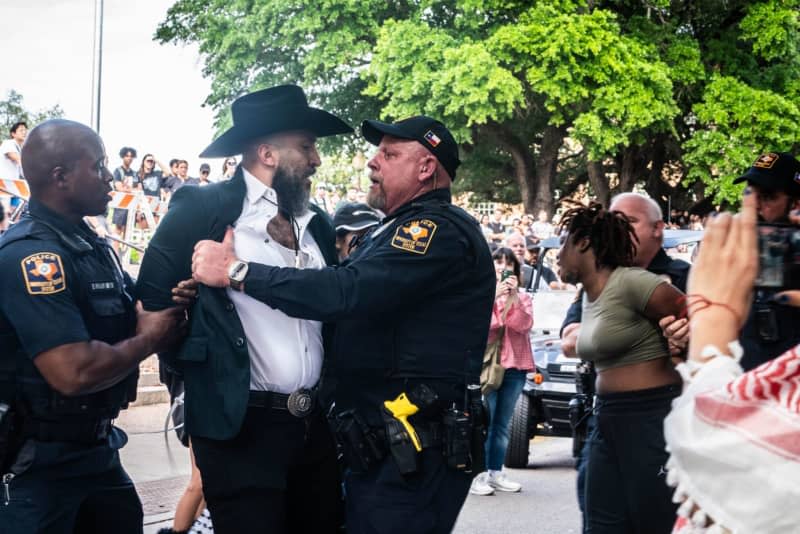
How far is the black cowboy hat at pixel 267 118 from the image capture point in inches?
137

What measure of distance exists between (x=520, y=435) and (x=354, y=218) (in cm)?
339

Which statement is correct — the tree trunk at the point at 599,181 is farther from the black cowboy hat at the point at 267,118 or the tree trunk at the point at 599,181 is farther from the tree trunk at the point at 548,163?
the black cowboy hat at the point at 267,118

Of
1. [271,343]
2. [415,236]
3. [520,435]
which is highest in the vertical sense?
[415,236]

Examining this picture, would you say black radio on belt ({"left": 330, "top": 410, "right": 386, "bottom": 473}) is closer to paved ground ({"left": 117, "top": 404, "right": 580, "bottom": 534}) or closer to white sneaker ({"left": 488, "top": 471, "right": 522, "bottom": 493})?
paved ground ({"left": 117, "top": 404, "right": 580, "bottom": 534})

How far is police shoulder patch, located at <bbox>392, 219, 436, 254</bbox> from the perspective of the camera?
312cm

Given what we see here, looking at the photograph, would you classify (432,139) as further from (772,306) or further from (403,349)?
(772,306)

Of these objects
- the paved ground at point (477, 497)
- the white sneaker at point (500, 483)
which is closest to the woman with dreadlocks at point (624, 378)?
the paved ground at point (477, 497)

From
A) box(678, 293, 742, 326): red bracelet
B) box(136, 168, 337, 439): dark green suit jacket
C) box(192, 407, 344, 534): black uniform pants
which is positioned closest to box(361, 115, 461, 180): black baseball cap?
box(136, 168, 337, 439): dark green suit jacket

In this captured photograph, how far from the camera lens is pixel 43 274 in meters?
2.96

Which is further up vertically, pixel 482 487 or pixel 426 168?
pixel 426 168

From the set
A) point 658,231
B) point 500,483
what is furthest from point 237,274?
point 500,483

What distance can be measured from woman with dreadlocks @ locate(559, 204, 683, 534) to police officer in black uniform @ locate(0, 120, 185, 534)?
1814 millimetres

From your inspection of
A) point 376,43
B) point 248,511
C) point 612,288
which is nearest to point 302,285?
point 248,511

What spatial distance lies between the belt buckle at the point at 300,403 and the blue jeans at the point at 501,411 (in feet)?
15.0
